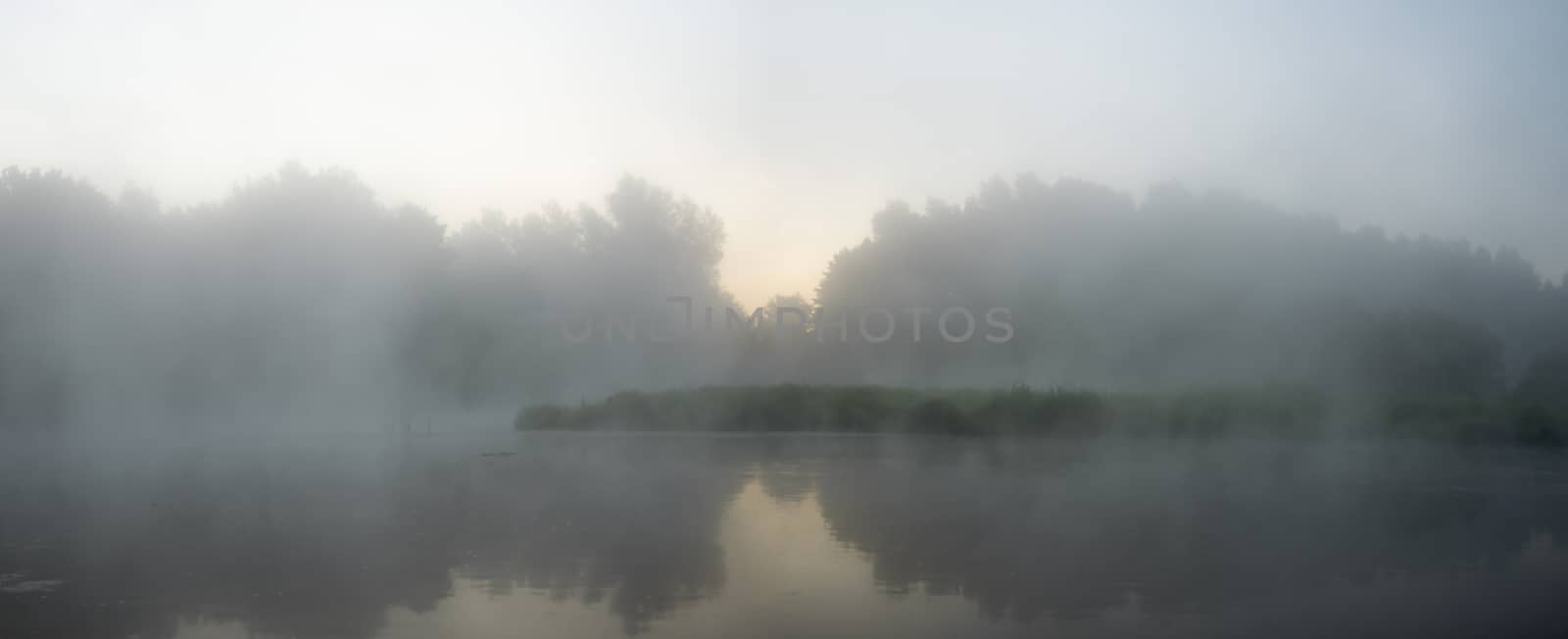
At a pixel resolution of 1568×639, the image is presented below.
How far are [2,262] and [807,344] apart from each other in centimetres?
2312

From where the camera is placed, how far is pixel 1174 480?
17.6m

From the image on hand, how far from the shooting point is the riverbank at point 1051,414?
27594 mm

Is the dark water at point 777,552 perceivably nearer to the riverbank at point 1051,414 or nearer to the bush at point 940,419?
the riverbank at point 1051,414

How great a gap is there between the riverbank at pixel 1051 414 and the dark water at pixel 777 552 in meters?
8.32

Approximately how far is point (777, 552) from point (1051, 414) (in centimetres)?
2197

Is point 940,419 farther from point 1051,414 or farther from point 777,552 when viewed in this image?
point 777,552

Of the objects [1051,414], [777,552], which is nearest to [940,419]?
[1051,414]

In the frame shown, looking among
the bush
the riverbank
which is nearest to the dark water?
the riverbank

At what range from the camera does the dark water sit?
7641 millimetres

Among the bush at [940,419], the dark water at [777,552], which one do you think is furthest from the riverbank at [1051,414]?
the dark water at [777,552]

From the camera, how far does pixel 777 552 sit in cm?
1015

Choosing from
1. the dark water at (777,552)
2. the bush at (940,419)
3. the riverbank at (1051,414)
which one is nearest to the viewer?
the dark water at (777,552)

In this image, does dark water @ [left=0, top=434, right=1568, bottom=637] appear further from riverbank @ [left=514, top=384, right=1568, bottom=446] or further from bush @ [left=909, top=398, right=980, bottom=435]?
bush @ [left=909, top=398, right=980, bottom=435]

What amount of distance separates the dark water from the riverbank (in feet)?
27.3
